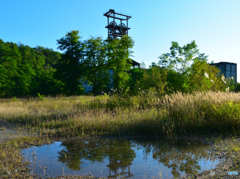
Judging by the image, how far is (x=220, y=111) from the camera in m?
6.32

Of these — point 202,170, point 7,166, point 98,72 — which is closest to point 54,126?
point 7,166

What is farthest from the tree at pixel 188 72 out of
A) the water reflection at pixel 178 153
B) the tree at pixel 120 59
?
the tree at pixel 120 59

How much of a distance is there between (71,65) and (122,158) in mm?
29481

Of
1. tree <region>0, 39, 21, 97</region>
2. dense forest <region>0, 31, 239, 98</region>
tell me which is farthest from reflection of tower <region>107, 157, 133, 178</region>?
tree <region>0, 39, 21, 97</region>

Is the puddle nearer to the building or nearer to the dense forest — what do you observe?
the dense forest

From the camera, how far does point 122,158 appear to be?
4.28 m

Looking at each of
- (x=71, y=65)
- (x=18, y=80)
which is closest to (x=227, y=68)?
(x=71, y=65)

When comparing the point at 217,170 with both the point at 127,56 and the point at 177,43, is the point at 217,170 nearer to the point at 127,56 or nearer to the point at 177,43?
the point at 177,43

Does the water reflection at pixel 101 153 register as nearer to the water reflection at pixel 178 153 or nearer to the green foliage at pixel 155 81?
the water reflection at pixel 178 153

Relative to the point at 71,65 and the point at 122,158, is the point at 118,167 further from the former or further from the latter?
the point at 71,65

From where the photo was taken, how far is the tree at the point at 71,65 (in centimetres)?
3198

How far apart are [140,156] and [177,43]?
36.2 ft

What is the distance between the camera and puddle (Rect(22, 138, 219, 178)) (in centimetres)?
356

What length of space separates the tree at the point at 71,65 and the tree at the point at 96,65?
1511 mm
